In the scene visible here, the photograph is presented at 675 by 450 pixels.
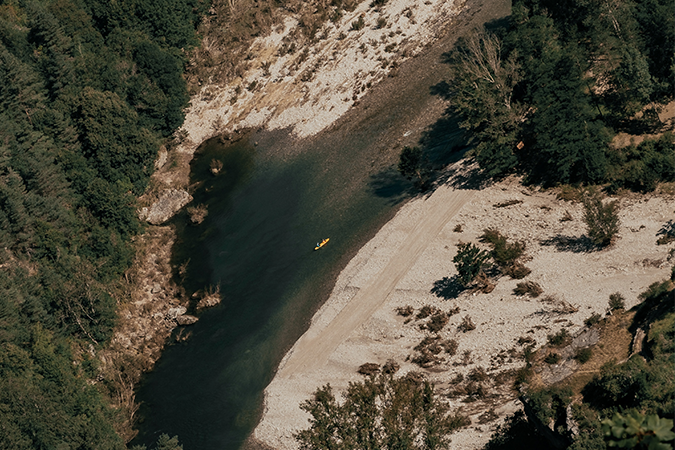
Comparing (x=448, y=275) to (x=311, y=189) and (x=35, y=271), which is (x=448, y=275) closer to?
(x=311, y=189)

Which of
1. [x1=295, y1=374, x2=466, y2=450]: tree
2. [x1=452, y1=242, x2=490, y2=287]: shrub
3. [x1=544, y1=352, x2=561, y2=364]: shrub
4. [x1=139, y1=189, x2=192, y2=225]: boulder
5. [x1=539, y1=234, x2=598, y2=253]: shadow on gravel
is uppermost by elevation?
[x1=139, y1=189, x2=192, y2=225]: boulder

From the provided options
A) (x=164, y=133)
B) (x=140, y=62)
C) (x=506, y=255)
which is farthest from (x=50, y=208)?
(x=506, y=255)

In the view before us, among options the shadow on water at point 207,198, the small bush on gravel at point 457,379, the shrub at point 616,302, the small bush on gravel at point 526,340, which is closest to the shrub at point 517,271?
the small bush on gravel at point 526,340

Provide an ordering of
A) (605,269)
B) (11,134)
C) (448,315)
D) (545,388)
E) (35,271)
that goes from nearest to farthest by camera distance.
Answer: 1. (545,388)
2. (605,269)
3. (448,315)
4. (35,271)
5. (11,134)

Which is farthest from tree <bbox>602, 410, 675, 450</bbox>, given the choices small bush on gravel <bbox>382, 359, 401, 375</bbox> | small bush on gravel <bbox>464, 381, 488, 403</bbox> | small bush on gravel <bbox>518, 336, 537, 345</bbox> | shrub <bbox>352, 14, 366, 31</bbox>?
shrub <bbox>352, 14, 366, 31</bbox>

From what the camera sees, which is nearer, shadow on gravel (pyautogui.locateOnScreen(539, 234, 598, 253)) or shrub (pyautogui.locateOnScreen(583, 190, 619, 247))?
shrub (pyautogui.locateOnScreen(583, 190, 619, 247))

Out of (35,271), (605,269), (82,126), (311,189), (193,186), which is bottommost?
(605,269)

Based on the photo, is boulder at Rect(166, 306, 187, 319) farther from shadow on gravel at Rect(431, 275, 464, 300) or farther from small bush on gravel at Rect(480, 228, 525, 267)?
small bush on gravel at Rect(480, 228, 525, 267)
